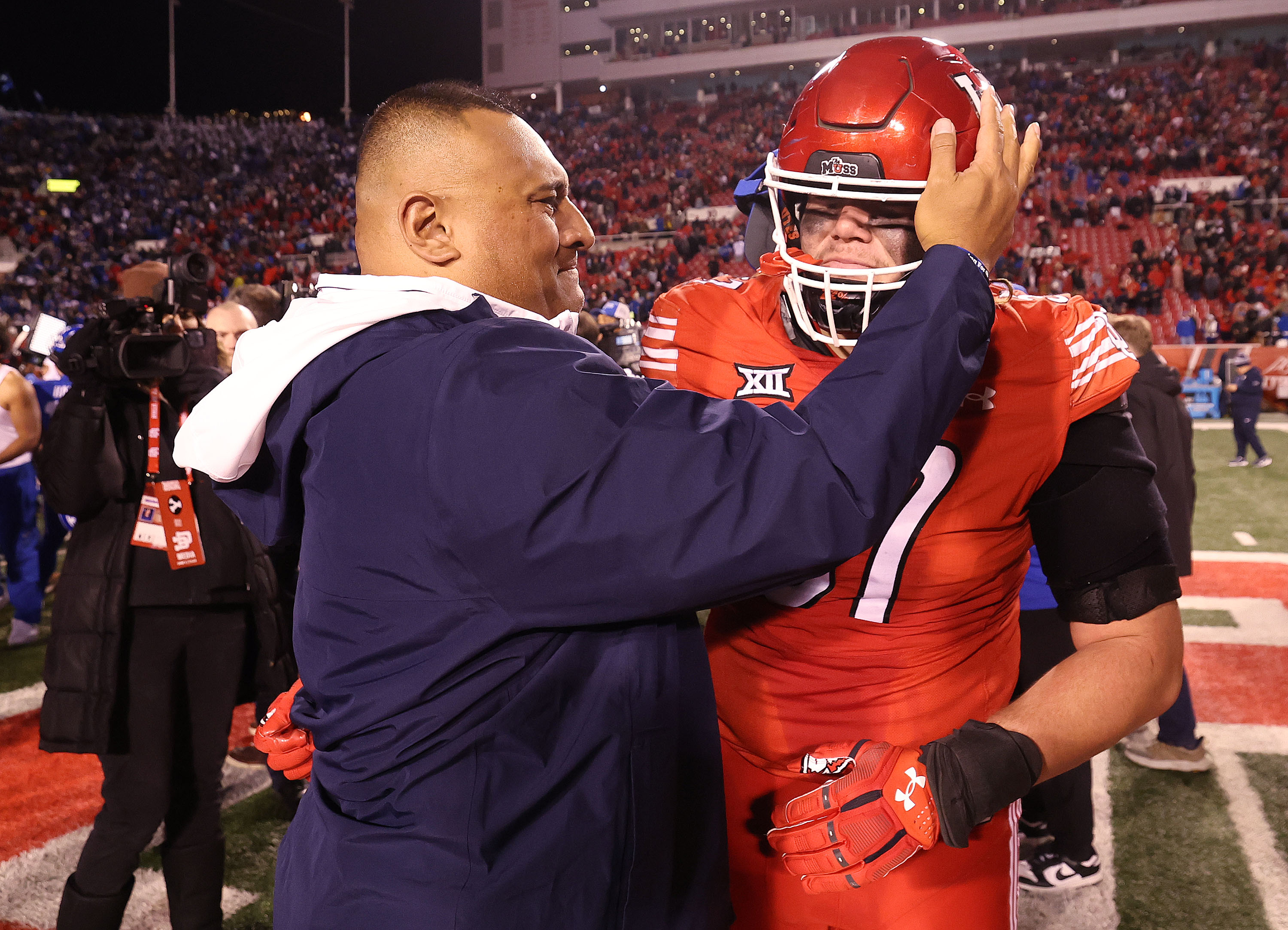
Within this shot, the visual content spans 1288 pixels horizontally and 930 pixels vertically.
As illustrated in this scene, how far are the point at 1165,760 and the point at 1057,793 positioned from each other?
1277 millimetres

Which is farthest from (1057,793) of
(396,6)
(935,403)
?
(396,6)

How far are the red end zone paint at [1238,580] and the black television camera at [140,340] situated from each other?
647 centimetres

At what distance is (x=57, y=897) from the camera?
10.9 feet

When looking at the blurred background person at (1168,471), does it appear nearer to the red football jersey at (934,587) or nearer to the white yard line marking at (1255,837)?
the white yard line marking at (1255,837)

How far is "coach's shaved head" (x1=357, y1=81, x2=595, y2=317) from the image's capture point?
1301 mm

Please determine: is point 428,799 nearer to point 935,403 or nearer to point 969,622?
point 935,403

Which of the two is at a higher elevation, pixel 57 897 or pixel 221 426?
pixel 221 426

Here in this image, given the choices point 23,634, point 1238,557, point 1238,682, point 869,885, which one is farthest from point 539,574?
point 1238,557

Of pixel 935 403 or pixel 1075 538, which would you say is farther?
pixel 1075 538

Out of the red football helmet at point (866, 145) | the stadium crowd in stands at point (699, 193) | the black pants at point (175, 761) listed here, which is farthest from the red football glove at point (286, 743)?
the stadium crowd in stands at point (699, 193)

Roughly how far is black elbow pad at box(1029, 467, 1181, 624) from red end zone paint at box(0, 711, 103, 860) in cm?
376

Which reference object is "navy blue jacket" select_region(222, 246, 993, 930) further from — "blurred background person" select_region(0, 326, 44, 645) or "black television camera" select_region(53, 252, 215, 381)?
"blurred background person" select_region(0, 326, 44, 645)

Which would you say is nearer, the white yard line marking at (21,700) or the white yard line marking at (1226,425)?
the white yard line marking at (21,700)

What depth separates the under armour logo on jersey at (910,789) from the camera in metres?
1.23
